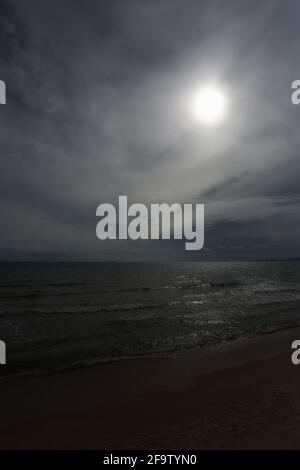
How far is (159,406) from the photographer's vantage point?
679 centimetres

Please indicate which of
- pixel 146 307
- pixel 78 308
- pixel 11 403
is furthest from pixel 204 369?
pixel 78 308

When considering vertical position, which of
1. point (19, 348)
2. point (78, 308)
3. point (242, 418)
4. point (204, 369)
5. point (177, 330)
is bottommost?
point (242, 418)

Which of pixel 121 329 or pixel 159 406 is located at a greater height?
pixel 121 329

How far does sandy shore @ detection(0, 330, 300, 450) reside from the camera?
5.26 meters

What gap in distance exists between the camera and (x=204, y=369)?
372 inches

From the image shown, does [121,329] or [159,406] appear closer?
[159,406]

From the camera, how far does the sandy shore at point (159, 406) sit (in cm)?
526
